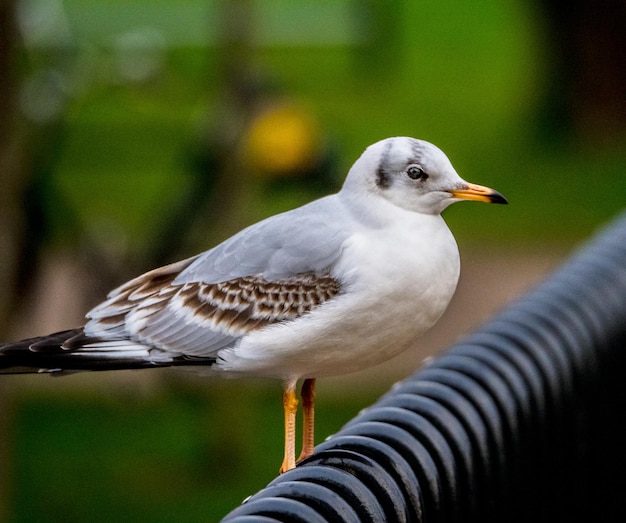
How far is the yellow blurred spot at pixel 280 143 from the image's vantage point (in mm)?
6629

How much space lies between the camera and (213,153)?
697cm

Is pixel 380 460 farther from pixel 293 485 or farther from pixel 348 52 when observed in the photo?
pixel 348 52

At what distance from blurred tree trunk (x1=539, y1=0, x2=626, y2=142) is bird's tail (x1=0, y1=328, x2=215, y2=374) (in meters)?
11.1

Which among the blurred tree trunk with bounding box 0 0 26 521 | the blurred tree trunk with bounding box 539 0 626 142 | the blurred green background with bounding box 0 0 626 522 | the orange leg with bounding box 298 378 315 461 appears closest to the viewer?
the orange leg with bounding box 298 378 315 461

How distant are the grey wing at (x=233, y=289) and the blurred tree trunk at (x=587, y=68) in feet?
36.1

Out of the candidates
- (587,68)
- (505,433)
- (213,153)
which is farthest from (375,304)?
(587,68)

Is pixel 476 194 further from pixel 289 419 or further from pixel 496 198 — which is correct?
pixel 289 419

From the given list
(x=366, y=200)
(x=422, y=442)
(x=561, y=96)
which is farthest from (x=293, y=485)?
(x=561, y=96)

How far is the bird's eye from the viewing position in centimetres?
233

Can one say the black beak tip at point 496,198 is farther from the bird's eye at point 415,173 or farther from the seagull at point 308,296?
the bird's eye at point 415,173

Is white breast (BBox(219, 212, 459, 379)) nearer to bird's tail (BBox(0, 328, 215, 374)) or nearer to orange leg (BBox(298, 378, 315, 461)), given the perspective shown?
orange leg (BBox(298, 378, 315, 461))

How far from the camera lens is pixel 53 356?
2.49 m

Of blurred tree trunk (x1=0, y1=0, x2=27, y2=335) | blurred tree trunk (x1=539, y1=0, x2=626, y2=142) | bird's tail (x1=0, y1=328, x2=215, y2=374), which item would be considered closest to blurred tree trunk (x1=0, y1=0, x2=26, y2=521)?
blurred tree trunk (x1=0, y1=0, x2=27, y2=335)

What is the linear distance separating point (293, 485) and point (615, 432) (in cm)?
170
